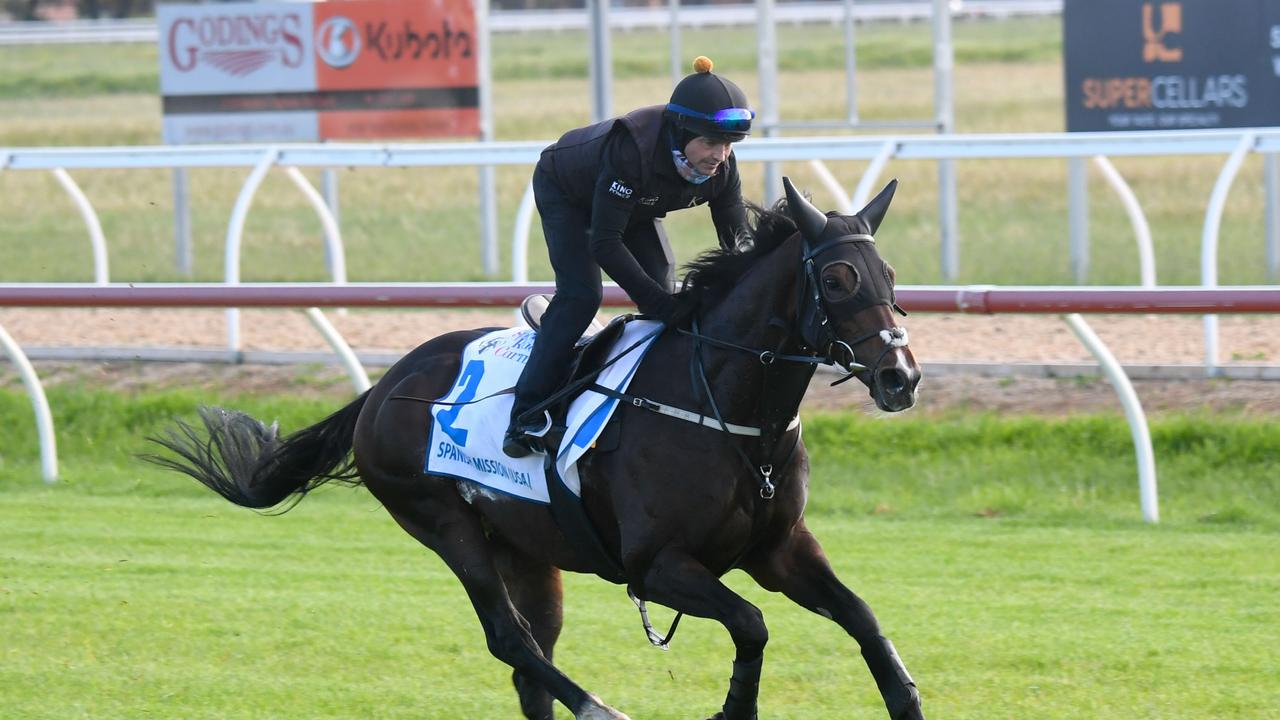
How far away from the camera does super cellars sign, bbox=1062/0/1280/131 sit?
10.5 metres

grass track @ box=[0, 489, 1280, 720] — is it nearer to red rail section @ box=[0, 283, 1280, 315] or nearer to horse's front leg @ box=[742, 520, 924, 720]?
horse's front leg @ box=[742, 520, 924, 720]

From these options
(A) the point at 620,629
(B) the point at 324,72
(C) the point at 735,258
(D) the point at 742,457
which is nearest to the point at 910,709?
(D) the point at 742,457

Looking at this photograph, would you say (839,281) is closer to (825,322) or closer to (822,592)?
(825,322)

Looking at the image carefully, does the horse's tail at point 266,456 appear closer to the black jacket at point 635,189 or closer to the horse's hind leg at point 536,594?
the horse's hind leg at point 536,594

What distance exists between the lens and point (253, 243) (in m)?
15.7

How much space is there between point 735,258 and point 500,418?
87 centimetres

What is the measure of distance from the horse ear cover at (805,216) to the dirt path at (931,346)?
4393mm

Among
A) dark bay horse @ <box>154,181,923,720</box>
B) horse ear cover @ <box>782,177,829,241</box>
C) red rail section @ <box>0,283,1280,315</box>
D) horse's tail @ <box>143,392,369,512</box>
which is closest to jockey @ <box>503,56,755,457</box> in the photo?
dark bay horse @ <box>154,181,923,720</box>

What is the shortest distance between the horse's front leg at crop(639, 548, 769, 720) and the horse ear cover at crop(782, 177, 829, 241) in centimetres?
88

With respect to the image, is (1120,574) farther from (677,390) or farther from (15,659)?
(15,659)

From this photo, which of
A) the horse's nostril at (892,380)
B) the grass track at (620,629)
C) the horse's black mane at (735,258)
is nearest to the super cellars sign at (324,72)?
the grass track at (620,629)

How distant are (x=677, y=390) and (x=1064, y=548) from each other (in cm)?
285

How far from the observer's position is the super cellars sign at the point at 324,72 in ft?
41.3

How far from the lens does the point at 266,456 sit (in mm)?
5809
